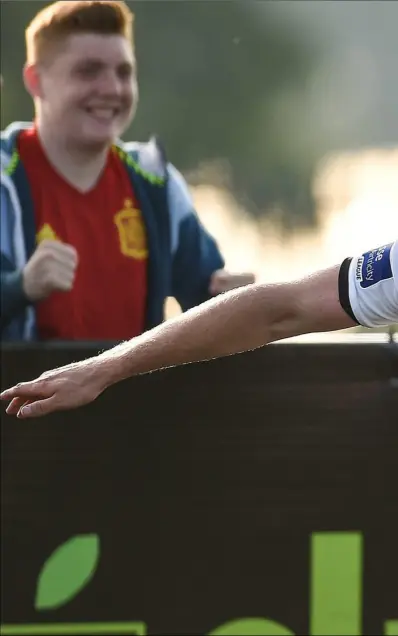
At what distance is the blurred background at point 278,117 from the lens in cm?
396

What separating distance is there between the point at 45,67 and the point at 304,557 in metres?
1.87

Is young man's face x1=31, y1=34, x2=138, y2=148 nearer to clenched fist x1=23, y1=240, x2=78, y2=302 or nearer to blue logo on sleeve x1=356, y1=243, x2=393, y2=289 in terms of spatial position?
clenched fist x1=23, y1=240, x2=78, y2=302

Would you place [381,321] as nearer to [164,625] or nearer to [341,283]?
[341,283]

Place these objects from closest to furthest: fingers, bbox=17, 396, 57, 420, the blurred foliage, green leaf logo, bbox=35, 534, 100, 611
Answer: fingers, bbox=17, 396, 57, 420 < green leaf logo, bbox=35, 534, 100, 611 < the blurred foliage

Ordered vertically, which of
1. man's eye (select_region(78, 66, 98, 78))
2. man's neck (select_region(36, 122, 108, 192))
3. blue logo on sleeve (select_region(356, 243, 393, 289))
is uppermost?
man's eye (select_region(78, 66, 98, 78))

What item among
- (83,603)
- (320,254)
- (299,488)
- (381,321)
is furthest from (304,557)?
(381,321)

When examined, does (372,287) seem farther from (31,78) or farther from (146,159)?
(31,78)

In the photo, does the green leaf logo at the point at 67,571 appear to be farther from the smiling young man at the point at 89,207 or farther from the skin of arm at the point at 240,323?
the skin of arm at the point at 240,323

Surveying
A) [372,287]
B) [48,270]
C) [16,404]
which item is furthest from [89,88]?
[372,287]

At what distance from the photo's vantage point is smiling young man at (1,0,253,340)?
384 centimetres

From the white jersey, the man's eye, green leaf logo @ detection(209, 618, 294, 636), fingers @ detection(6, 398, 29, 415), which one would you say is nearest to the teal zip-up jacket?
the man's eye

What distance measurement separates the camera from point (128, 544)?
3.62 meters

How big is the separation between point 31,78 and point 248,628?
6.56 feet

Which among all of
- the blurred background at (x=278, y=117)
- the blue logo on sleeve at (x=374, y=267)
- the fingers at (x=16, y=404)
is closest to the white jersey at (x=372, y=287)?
the blue logo on sleeve at (x=374, y=267)
